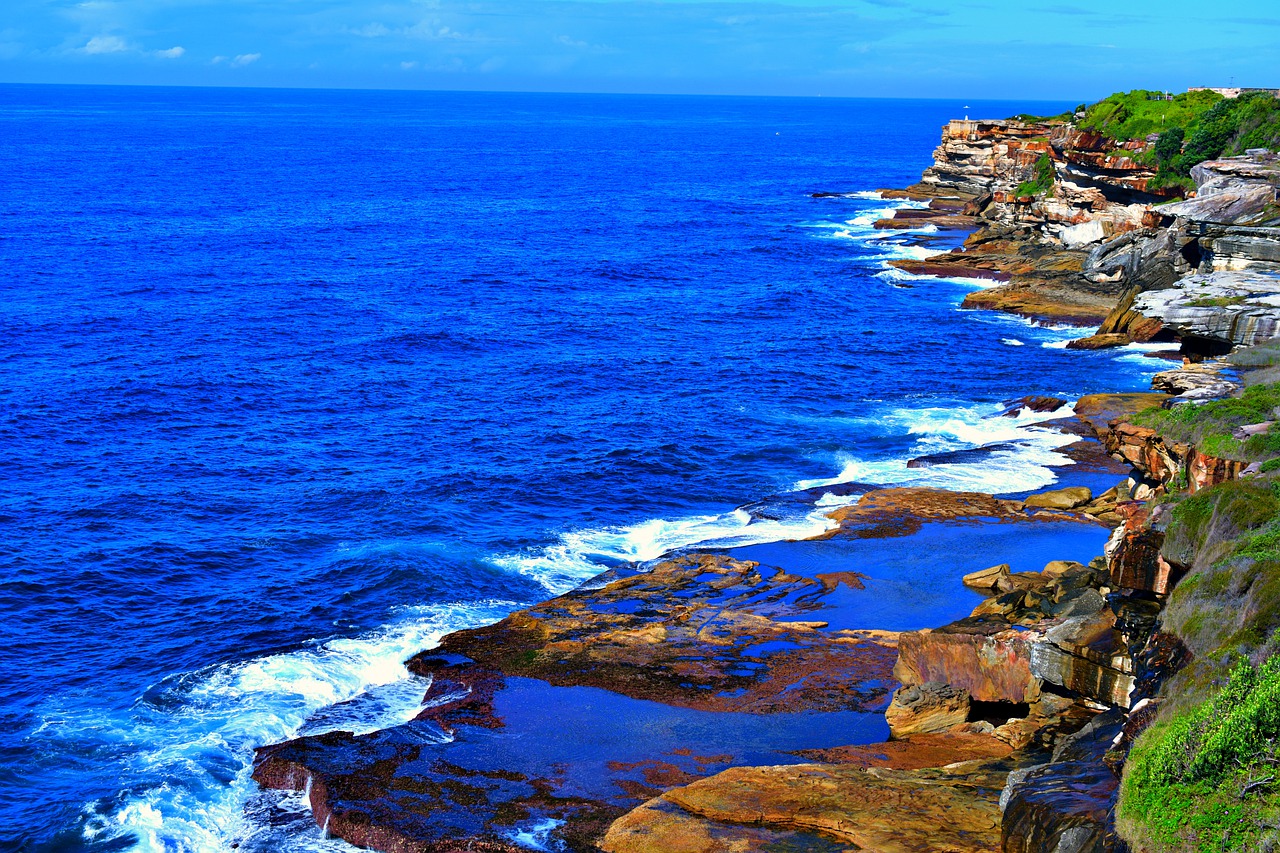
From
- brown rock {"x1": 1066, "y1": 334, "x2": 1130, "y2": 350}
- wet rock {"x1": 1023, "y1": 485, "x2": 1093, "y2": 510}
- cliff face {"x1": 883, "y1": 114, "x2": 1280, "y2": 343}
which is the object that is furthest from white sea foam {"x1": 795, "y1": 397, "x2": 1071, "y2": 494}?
Result: brown rock {"x1": 1066, "y1": 334, "x2": 1130, "y2": 350}

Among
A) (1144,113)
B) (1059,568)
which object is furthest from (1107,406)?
(1144,113)

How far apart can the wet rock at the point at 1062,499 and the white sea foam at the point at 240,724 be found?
21466 millimetres

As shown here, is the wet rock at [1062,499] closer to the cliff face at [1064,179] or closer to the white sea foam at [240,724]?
the white sea foam at [240,724]

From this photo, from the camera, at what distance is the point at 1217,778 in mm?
16625

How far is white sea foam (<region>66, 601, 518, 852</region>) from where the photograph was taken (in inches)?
1006

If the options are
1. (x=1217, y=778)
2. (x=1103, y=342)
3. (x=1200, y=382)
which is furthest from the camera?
(x=1103, y=342)

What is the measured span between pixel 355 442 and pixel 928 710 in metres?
32.7

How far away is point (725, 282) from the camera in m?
93.7

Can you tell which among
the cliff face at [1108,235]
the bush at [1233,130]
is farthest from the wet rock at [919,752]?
the bush at [1233,130]

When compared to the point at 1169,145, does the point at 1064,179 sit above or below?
below

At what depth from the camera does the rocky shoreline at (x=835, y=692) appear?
74.5ft

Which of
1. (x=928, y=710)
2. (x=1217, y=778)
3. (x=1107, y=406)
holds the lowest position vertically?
(x=928, y=710)

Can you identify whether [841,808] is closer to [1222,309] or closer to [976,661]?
[976,661]

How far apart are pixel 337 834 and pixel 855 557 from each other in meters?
21.3
